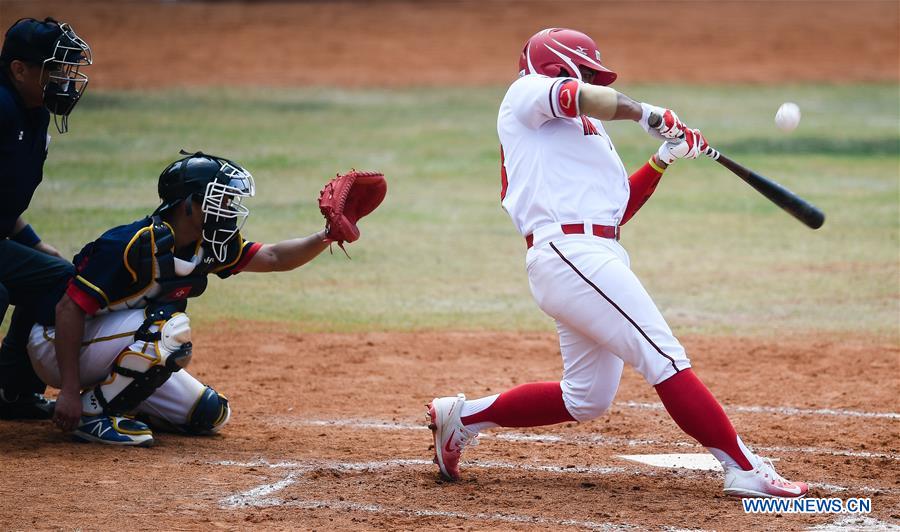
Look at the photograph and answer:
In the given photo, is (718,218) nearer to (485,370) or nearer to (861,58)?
(485,370)

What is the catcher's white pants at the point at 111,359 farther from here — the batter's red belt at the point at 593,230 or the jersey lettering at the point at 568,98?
the jersey lettering at the point at 568,98

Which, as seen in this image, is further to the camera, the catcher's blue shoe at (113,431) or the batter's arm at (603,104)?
the catcher's blue shoe at (113,431)

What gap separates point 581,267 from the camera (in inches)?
166

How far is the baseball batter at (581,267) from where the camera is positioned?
13.8 feet

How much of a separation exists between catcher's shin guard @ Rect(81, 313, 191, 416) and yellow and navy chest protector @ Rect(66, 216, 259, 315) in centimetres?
15

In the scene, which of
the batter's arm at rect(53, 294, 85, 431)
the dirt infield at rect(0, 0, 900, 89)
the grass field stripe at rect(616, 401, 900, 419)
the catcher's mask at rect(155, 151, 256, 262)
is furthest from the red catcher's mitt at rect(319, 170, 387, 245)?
the dirt infield at rect(0, 0, 900, 89)

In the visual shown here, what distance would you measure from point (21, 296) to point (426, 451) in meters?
1.98

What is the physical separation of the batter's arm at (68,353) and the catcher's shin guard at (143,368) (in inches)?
8.3

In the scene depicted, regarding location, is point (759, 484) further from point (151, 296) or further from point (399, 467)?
point (151, 296)

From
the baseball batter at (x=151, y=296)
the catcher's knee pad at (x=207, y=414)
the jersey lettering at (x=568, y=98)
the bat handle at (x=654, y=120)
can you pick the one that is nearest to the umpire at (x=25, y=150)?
the baseball batter at (x=151, y=296)

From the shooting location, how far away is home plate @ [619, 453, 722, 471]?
4.88 meters

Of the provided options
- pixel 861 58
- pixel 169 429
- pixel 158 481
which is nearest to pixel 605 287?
pixel 158 481

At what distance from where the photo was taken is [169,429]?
5.37 metres


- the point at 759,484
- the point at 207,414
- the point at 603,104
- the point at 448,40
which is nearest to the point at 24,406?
the point at 207,414
